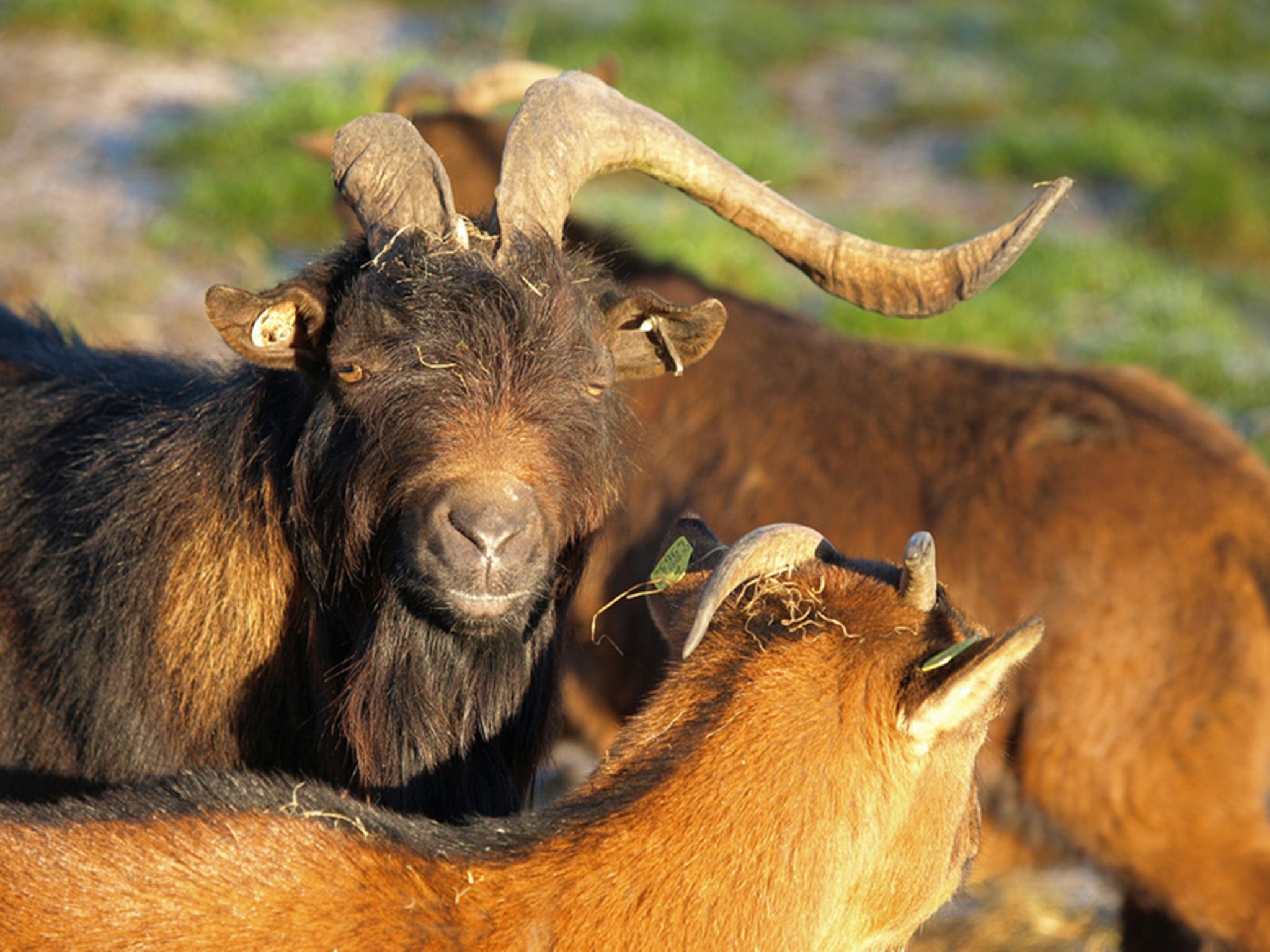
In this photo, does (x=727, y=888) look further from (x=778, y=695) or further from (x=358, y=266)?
(x=358, y=266)

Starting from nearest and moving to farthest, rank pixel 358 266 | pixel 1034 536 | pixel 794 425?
pixel 358 266
pixel 1034 536
pixel 794 425

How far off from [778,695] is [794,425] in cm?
317

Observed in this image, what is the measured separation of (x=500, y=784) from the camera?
153 inches

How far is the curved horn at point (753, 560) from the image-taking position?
2959mm

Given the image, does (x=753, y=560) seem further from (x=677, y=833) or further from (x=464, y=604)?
(x=464, y=604)

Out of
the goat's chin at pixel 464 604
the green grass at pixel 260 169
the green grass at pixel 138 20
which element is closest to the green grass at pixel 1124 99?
the green grass at pixel 260 169

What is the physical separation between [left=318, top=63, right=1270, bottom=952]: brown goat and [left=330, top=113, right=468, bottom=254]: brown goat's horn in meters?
1.64

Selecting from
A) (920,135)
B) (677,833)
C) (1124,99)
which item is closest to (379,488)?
(677,833)

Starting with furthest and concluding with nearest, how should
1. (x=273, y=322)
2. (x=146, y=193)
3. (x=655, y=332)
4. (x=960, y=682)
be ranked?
(x=146, y=193), (x=655, y=332), (x=273, y=322), (x=960, y=682)

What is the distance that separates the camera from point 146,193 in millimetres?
10508

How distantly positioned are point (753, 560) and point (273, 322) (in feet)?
4.47

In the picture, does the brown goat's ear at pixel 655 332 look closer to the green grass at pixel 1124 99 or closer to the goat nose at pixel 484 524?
the goat nose at pixel 484 524

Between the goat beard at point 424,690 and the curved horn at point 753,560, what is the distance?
2.31ft

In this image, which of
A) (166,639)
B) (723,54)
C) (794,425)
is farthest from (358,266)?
(723,54)
